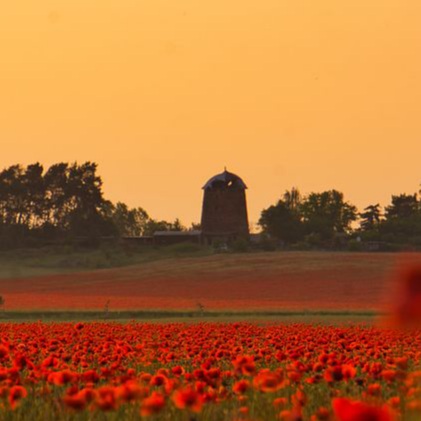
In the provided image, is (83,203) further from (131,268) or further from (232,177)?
(131,268)

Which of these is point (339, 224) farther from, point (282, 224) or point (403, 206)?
point (282, 224)

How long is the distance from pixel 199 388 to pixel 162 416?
1206 mm

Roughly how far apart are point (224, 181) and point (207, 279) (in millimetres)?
55453

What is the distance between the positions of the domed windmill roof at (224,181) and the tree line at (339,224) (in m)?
5.44

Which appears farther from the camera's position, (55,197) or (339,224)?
(339,224)

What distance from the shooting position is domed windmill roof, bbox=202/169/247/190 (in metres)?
137

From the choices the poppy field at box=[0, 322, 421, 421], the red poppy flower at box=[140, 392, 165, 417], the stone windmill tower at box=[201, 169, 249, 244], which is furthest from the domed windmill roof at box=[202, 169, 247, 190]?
the red poppy flower at box=[140, 392, 165, 417]

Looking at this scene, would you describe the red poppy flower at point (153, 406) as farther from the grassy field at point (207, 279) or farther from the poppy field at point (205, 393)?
the grassy field at point (207, 279)

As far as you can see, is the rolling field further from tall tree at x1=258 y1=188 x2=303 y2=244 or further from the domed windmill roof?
the domed windmill roof

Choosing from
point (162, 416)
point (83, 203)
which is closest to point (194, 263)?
point (83, 203)

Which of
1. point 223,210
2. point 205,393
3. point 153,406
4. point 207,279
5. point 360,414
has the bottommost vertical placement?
point 205,393

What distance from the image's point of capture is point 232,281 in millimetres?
79562

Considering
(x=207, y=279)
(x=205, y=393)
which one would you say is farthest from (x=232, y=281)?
(x=205, y=393)

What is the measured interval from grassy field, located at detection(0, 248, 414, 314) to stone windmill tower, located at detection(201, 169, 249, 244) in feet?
58.5
